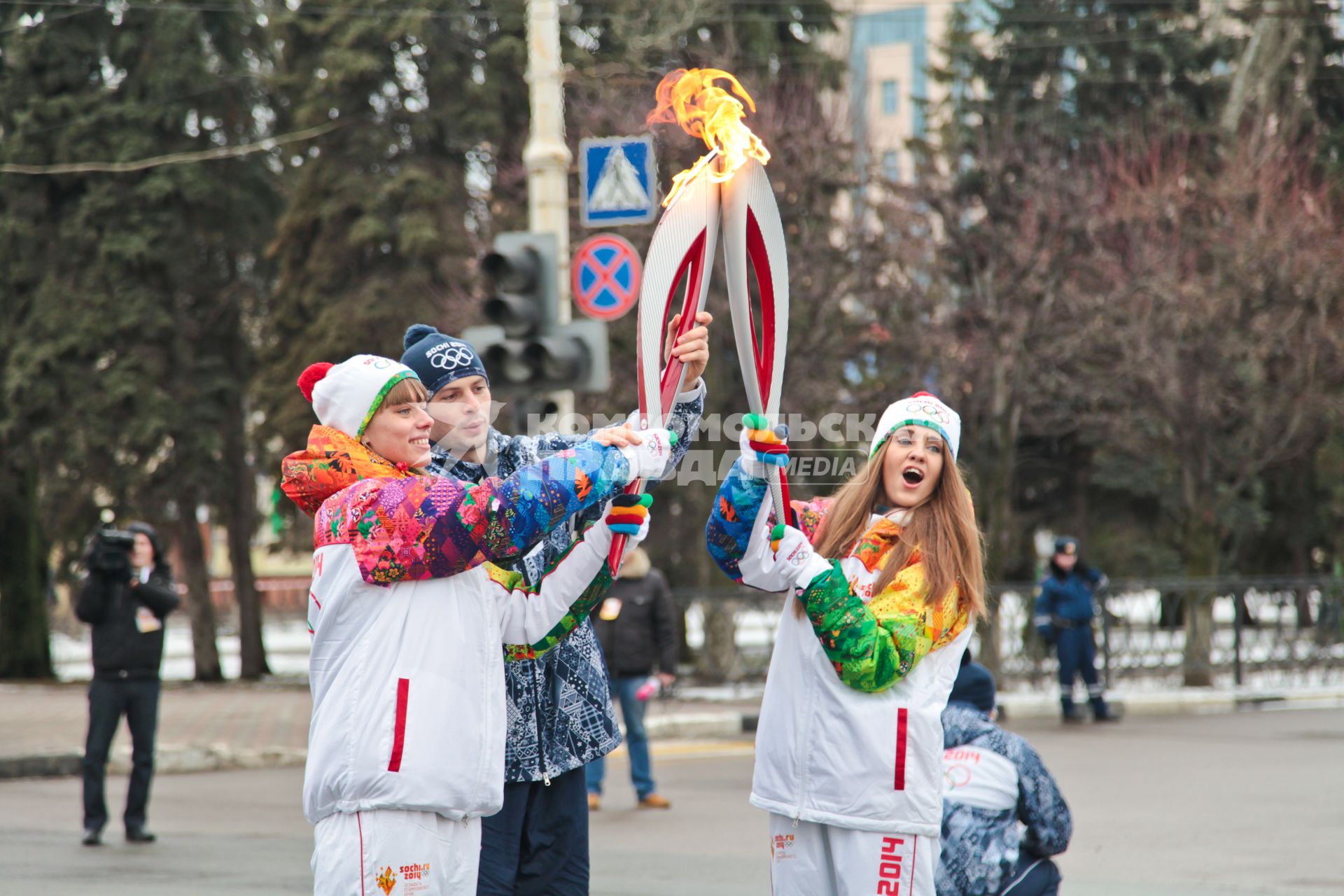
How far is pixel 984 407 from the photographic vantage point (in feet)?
66.8

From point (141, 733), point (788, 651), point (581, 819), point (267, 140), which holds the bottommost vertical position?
point (141, 733)

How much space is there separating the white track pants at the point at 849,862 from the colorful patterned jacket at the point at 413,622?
816 mm

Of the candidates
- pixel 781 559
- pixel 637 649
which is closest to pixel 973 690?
pixel 781 559

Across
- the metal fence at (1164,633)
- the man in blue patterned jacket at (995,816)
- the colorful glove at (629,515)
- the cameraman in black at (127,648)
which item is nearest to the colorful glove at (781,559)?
the colorful glove at (629,515)

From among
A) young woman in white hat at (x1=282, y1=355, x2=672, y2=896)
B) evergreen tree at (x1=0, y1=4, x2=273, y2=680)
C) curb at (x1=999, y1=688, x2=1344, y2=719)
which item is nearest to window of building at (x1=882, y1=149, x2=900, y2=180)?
curb at (x1=999, y1=688, x2=1344, y2=719)

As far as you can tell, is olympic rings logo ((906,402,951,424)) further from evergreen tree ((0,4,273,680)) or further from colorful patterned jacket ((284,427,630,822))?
evergreen tree ((0,4,273,680))

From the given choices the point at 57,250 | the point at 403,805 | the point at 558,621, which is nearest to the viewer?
the point at 403,805

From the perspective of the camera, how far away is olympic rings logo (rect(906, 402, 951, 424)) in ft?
13.4

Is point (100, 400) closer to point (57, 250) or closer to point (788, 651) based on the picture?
point (57, 250)

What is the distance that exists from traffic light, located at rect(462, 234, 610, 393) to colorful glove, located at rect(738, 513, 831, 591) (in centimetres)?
553

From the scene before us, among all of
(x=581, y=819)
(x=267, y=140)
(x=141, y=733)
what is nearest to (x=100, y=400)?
(x=267, y=140)

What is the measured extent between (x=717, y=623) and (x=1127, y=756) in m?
7.27

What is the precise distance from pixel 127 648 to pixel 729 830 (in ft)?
12.6

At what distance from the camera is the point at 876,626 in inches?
148
